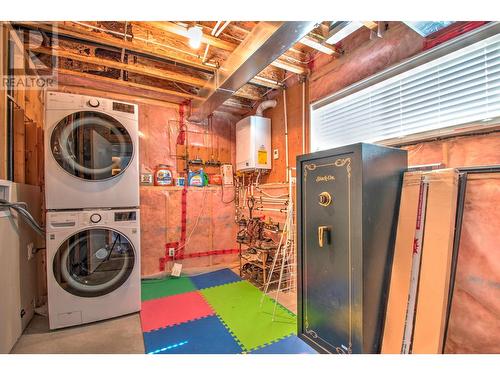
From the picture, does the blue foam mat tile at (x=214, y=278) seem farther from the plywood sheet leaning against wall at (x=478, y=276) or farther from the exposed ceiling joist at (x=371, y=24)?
the exposed ceiling joist at (x=371, y=24)

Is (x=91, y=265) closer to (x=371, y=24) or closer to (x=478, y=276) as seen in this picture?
(x=478, y=276)

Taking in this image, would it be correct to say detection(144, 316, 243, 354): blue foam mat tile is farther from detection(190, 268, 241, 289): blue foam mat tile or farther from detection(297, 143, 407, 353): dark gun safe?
detection(190, 268, 241, 289): blue foam mat tile

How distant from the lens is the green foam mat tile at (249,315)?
1.99m

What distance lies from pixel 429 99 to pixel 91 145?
3.17m

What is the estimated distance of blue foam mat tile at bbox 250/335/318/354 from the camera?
1789 mm

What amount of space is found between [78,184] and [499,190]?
3325 millimetres

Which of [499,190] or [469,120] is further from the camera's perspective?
[469,120]

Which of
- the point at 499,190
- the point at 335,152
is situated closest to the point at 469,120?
the point at 499,190

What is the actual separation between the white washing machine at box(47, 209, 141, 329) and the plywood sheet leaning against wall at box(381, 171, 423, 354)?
238cm

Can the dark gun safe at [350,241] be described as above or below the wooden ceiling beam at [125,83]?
below

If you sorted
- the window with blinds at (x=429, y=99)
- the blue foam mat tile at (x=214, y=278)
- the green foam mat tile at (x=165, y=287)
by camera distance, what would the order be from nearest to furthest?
1. the window with blinds at (x=429, y=99)
2. the green foam mat tile at (x=165, y=287)
3. the blue foam mat tile at (x=214, y=278)

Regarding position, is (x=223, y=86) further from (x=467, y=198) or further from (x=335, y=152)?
(x=467, y=198)

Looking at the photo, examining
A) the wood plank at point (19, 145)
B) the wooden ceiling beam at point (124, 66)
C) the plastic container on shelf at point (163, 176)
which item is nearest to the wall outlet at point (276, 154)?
the wooden ceiling beam at point (124, 66)

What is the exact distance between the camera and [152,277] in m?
3.42
